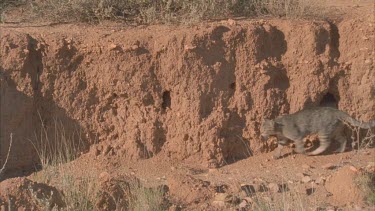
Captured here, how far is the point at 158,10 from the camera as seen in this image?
415 inches

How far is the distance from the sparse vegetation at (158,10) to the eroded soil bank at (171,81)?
369 millimetres

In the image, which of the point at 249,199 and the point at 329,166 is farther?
the point at 329,166

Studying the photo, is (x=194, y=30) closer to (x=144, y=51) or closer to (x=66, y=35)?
(x=144, y=51)

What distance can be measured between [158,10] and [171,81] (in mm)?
1332

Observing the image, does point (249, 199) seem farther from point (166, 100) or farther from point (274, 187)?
point (166, 100)

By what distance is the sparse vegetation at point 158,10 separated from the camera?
1027 cm

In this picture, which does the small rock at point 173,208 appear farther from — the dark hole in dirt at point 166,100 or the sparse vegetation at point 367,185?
the dark hole in dirt at point 166,100

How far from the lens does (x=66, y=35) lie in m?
9.70

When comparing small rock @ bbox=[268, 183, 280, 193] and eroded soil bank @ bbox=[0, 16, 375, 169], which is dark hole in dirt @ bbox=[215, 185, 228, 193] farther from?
eroded soil bank @ bbox=[0, 16, 375, 169]

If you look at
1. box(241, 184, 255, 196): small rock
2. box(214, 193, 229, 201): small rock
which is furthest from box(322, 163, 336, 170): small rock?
box(214, 193, 229, 201): small rock

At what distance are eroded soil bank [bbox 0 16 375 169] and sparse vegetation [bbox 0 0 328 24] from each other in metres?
0.37

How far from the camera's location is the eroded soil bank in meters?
9.59

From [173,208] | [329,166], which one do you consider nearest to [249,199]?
[173,208]

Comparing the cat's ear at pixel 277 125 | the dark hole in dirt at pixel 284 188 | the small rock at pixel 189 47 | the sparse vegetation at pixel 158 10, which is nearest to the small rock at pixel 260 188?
the dark hole in dirt at pixel 284 188
